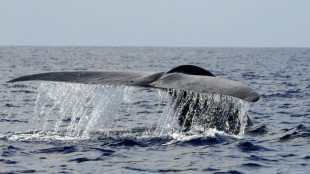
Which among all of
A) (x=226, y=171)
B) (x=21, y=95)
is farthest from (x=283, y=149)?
(x=21, y=95)

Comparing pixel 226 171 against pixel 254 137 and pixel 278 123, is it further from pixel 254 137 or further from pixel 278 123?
pixel 278 123

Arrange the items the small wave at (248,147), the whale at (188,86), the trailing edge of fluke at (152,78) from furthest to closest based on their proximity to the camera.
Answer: the small wave at (248,147) < the trailing edge of fluke at (152,78) < the whale at (188,86)

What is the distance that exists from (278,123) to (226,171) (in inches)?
218

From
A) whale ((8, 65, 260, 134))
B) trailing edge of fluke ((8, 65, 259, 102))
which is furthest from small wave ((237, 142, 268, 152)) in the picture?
trailing edge of fluke ((8, 65, 259, 102))

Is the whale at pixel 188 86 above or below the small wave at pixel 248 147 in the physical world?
above

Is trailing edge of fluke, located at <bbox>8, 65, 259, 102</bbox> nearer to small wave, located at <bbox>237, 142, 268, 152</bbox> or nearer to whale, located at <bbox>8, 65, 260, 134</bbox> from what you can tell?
whale, located at <bbox>8, 65, 260, 134</bbox>

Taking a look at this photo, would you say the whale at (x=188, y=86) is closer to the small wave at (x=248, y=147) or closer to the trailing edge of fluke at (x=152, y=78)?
the trailing edge of fluke at (x=152, y=78)

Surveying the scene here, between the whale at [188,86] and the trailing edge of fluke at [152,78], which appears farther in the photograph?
the trailing edge of fluke at [152,78]

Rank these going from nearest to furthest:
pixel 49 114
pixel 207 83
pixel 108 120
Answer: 1. pixel 207 83
2. pixel 108 120
3. pixel 49 114

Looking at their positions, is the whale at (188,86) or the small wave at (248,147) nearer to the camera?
the whale at (188,86)

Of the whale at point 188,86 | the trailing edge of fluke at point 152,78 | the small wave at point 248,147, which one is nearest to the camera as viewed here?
the whale at point 188,86

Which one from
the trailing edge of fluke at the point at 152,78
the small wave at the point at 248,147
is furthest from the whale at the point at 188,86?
the small wave at the point at 248,147

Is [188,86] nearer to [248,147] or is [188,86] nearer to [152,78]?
[152,78]

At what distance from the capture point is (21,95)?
65.9ft
